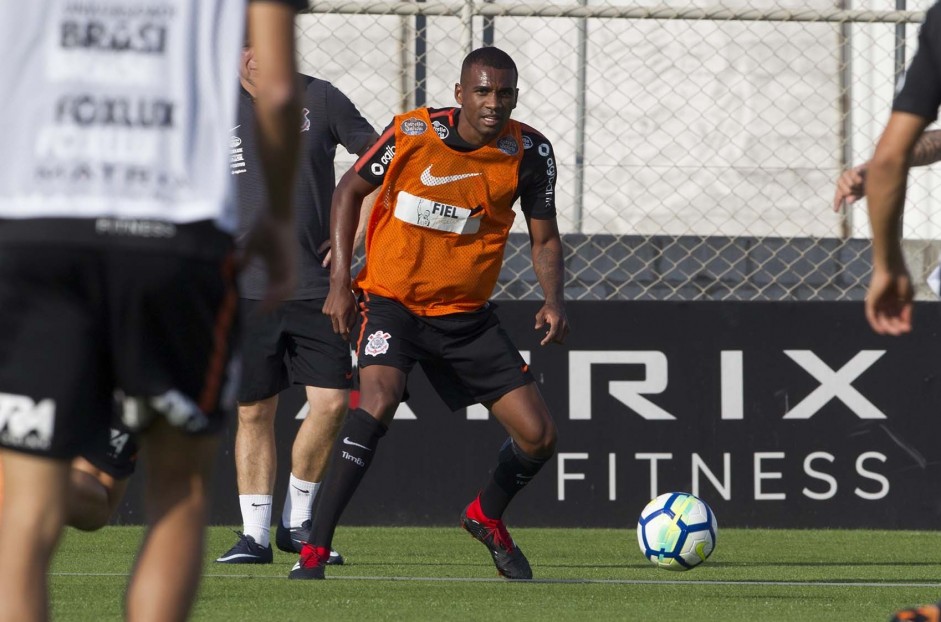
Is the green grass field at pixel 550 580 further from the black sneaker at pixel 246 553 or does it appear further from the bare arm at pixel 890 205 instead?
the bare arm at pixel 890 205

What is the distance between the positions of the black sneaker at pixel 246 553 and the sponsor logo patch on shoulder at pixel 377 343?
1052mm

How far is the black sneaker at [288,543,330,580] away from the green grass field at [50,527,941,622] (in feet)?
0.27

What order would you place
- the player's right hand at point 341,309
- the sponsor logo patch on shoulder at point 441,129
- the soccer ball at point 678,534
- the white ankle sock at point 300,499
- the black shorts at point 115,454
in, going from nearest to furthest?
the black shorts at point 115,454 → the player's right hand at point 341,309 → the soccer ball at point 678,534 → the sponsor logo patch on shoulder at point 441,129 → the white ankle sock at point 300,499

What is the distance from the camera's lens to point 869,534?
8289mm

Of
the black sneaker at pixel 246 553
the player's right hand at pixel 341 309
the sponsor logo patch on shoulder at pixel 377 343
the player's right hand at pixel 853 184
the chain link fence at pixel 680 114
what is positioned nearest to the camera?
the player's right hand at pixel 853 184

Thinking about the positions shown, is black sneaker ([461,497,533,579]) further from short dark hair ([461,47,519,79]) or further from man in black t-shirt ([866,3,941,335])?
man in black t-shirt ([866,3,941,335])

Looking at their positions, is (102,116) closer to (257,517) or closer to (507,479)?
(507,479)

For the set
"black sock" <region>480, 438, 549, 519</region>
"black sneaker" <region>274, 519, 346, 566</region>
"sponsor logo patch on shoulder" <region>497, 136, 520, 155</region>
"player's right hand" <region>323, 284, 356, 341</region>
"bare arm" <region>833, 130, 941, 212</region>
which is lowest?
"black sneaker" <region>274, 519, 346, 566</region>

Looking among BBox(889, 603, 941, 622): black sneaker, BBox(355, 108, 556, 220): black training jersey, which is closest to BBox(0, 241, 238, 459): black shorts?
BBox(889, 603, 941, 622): black sneaker

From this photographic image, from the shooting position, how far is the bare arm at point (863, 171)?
12.7 feet

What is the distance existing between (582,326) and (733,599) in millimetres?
3067

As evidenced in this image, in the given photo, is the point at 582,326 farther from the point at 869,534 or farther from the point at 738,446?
the point at 869,534

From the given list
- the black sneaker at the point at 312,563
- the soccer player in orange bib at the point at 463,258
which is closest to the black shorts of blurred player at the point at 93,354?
the black sneaker at the point at 312,563

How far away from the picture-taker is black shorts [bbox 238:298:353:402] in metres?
6.93
